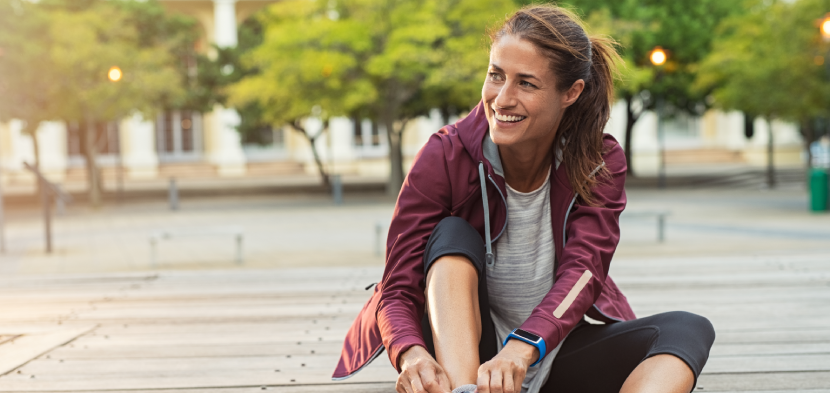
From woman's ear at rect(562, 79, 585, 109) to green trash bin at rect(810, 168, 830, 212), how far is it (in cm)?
1420

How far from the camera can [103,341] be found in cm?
402

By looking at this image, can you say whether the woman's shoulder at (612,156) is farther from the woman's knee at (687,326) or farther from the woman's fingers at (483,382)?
the woman's fingers at (483,382)

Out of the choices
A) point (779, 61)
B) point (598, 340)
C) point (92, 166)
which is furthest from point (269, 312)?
point (92, 166)

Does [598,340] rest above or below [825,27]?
below

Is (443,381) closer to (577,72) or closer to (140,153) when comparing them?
(577,72)

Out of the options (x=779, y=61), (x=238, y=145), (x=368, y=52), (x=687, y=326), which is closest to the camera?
(x=687, y=326)

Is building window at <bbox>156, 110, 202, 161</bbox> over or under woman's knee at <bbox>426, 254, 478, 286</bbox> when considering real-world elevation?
over

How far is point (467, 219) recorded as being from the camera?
2.35m

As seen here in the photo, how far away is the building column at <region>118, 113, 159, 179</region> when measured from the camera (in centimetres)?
3838

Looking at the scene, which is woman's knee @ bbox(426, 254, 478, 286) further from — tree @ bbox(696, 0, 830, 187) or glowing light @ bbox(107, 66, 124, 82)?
glowing light @ bbox(107, 66, 124, 82)

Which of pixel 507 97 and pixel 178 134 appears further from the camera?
pixel 178 134

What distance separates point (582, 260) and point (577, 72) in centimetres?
51

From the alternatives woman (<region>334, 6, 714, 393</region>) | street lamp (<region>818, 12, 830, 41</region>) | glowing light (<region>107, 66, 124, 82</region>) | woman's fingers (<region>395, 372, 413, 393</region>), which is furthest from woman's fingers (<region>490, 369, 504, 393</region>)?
glowing light (<region>107, 66, 124, 82</region>)

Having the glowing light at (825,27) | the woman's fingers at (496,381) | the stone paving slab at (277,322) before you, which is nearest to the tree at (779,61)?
the glowing light at (825,27)
